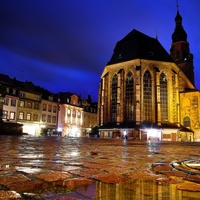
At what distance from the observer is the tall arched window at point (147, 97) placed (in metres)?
35.8

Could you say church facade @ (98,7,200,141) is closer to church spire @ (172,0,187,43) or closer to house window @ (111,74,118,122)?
house window @ (111,74,118,122)

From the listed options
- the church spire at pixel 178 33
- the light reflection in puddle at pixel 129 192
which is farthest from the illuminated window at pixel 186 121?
the light reflection in puddle at pixel 129 192

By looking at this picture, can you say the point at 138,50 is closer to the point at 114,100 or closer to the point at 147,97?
the point at 147,97

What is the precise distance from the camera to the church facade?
34.7m

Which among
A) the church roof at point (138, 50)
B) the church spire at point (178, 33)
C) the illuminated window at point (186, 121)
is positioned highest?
the church spire at point (178, 33)

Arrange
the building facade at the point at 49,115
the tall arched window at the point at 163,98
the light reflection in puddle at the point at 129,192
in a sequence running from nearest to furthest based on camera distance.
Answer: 1. the light reflection in puddle at the point at 129,192
2. the tall arched window at the point at 163,98
3. the building facade at the point at 49,115

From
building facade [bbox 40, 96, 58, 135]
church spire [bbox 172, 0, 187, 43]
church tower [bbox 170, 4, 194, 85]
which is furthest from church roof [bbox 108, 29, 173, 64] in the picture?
building facade [bbox 40, 96, 58, 135]

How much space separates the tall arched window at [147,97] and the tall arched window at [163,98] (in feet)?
8.27

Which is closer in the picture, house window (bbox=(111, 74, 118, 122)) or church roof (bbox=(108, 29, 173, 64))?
house window (bbox=(111, 74, 118, 122))

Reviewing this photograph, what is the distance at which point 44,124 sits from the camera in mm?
50062

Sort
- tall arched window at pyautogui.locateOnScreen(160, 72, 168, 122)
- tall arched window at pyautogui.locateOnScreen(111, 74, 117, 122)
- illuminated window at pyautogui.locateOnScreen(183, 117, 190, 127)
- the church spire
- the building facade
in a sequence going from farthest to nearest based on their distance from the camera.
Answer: the church spire, the building facade, illuminated window at pyautogui.locateOnScreen(183, 117, 190, 127), tall arched window at pyautogui.locateOnScreen(111, 74, 117, 122), tall arched window at pyautogui.locateOnScreen(160, 72, 168, 122)

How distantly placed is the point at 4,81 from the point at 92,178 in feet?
154

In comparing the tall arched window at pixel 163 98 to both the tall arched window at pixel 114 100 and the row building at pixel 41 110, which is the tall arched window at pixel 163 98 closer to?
the tall arched window at pixel 114 100

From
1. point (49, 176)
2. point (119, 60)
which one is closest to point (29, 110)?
point (119, 60)
